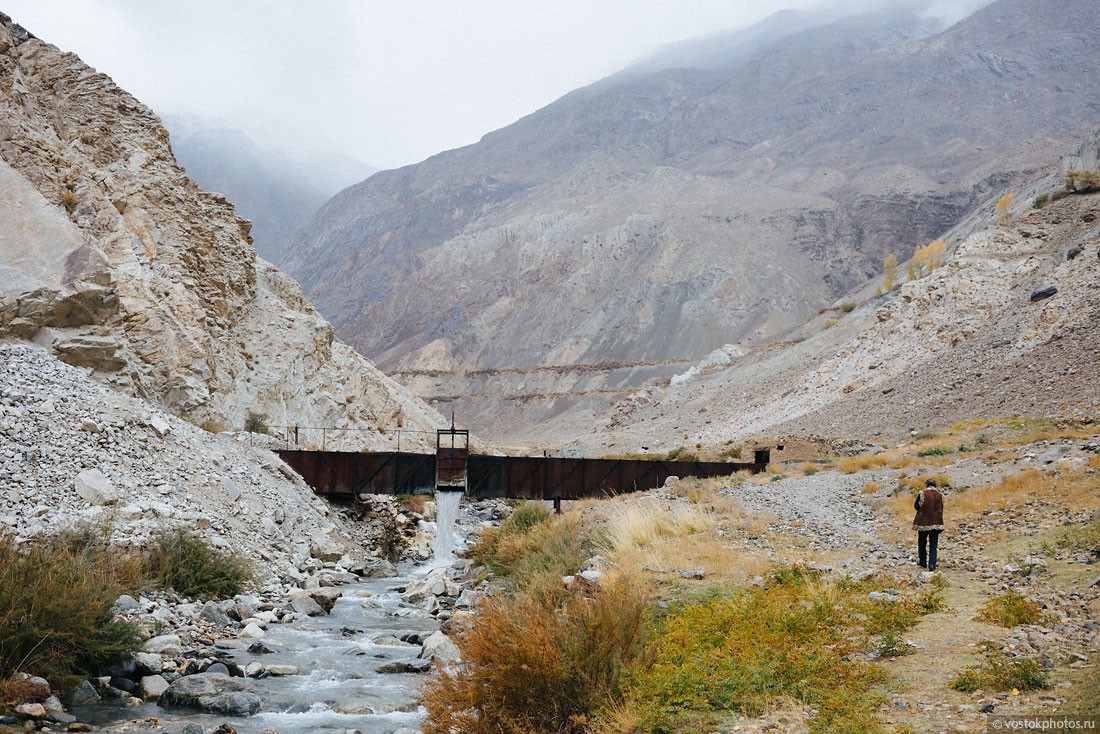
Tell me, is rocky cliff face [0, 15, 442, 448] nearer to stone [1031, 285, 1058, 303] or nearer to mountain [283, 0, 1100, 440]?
stone [1031, 285, 1058, 303]

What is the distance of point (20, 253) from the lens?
2512cm

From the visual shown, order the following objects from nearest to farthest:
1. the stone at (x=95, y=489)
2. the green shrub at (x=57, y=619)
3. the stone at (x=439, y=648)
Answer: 1. the green shrub at (x=57, y=619)
2. the stone at (x=439, y=648)
3. the stone at (x=95, y=489)

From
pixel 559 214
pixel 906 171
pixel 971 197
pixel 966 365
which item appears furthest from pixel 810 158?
pixel 966 365

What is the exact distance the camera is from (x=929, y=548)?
1303 cm

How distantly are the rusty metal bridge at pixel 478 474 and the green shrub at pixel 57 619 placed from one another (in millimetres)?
17076

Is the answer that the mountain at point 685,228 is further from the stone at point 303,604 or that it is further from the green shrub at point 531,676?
the green shrub at point 531,676

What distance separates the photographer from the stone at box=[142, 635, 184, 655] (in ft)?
40.1

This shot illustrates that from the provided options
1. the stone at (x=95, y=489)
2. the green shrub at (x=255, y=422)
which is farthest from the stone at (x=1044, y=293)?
the stone at (x=95, y=489)

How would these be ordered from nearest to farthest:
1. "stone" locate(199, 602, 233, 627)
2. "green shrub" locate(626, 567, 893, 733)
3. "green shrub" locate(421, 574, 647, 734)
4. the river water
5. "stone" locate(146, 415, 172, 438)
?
"green shrub" locate(626, 567, 893, 733)
"green shrub" locate(421, 574, 647, 734)
the river water
"stone" locate(199, 602, 233, 627)
"stone" locate(146, 415, 172, 438)

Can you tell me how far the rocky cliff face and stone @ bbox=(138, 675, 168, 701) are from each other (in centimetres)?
1646

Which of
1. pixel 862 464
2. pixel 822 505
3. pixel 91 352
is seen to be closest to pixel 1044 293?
pixel 862 464

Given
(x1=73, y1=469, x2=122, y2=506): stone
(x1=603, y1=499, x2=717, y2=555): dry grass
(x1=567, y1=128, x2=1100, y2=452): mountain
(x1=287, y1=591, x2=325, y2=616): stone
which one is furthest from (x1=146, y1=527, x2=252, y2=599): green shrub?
(x1=567, y1=128, x2=1100, y2=452): mountain

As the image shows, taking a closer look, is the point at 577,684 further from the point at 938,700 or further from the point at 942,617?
the point at 942,617

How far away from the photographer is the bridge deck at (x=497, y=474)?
29.2 meters
